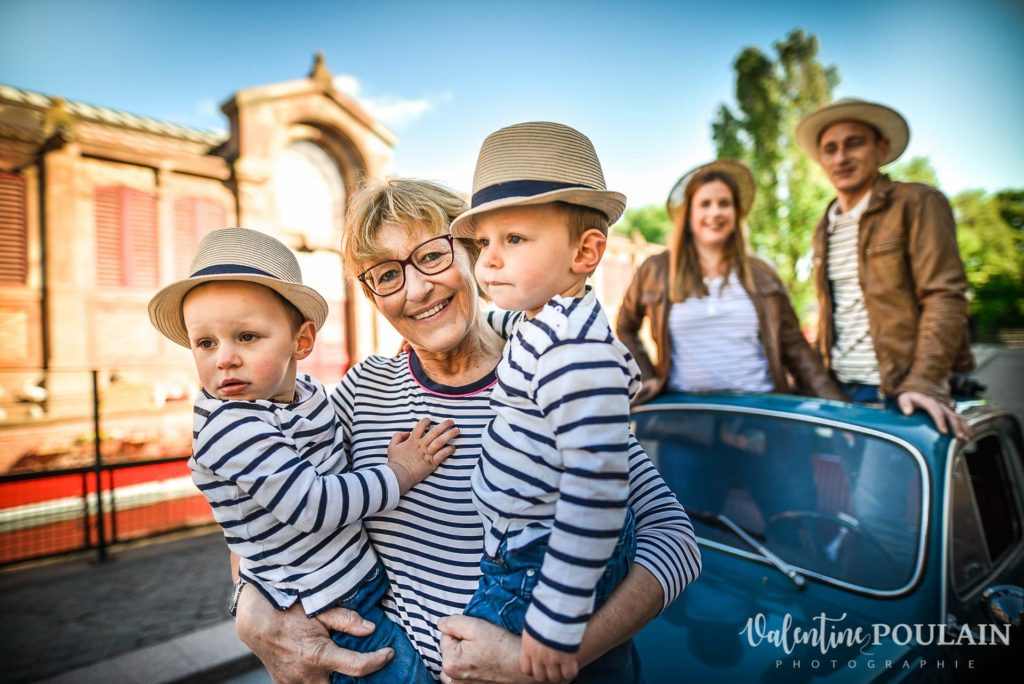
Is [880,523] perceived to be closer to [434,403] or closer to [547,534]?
[547,534]

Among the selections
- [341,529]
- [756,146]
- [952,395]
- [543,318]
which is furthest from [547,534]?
[756,146]

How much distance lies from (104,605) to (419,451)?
4.93m

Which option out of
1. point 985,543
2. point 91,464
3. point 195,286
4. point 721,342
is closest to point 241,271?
point 195,286

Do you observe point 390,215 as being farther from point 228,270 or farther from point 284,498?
point 284,498

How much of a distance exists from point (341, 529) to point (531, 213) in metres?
0.94

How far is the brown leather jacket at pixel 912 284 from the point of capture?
109 inches

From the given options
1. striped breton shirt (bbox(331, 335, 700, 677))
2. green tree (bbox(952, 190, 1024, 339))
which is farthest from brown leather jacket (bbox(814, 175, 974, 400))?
green tree (bbox(952, 190, 1024, 339))

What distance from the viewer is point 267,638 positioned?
1332mm

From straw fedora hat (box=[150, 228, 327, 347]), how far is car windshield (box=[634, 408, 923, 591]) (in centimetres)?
197

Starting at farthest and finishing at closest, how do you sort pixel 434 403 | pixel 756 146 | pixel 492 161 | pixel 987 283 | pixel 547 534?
1. pixel 987 283
2. pixel 756 146
3. pixel 434 403
4. pixel 492 161
5. pixel 547 534

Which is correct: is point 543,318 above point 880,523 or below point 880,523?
above

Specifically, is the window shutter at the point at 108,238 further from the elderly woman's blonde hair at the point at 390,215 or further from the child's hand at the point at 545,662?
the child's hand at the point at 545,662

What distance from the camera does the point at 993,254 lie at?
29125 mm

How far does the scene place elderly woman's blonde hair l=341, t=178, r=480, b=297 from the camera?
5.02ft
